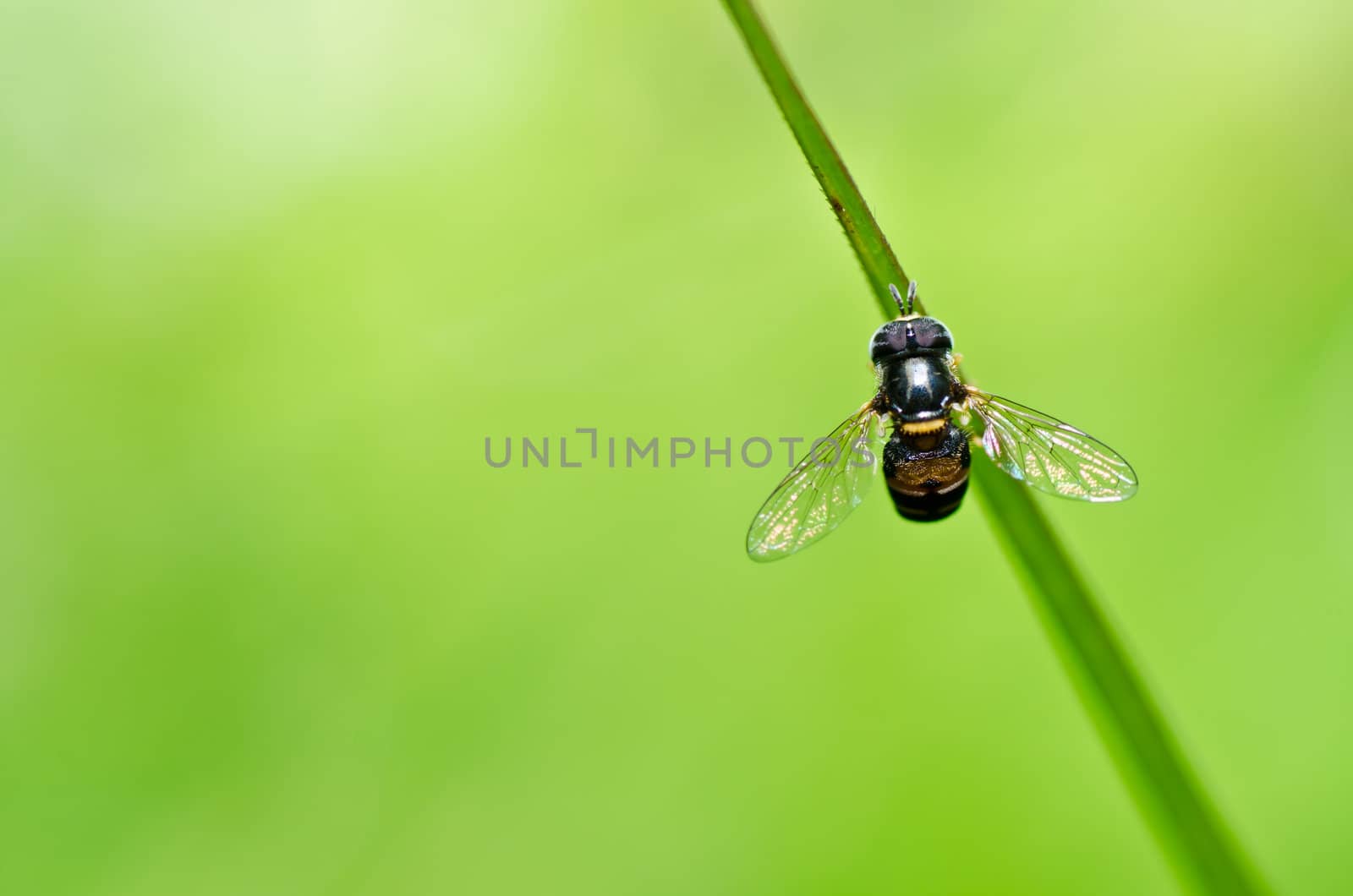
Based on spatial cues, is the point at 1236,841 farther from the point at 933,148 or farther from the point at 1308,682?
the point at 933,148

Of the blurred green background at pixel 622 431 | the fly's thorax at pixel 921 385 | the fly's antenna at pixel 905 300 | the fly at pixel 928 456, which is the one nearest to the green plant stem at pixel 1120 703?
the fly's antenna at pixel 905 300

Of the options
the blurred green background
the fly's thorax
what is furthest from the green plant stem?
the blurred green background

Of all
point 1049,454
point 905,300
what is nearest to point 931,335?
point 1049,454

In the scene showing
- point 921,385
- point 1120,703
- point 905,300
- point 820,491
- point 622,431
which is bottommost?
point 1120,703

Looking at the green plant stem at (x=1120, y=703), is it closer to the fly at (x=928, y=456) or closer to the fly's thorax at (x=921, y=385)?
the fly at (x=928, y=456)

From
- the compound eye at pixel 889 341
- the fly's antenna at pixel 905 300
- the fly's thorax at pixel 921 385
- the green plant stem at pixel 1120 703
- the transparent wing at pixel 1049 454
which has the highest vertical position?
the compound eye at pixel 889 341

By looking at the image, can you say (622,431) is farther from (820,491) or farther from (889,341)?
(889,341)

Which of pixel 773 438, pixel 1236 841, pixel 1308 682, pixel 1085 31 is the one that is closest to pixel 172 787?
pixel 773 438
